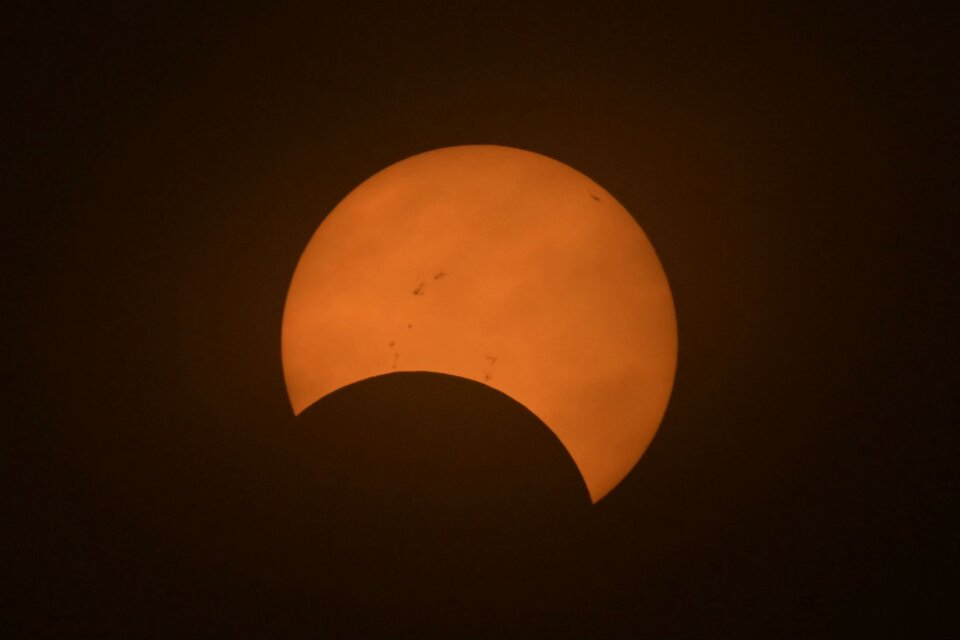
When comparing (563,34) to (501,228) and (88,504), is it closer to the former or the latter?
(501,228)

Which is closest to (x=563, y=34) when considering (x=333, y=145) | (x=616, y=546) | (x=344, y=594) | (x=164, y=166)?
(x=333, y=145)

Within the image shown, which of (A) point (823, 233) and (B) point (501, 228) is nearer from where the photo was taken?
(B) point (501, 228)

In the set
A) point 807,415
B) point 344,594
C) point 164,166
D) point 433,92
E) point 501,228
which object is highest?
point 433,92

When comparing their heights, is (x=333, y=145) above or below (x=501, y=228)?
above

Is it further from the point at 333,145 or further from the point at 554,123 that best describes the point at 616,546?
the point at 333,145

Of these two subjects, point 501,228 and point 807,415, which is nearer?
point 501,228

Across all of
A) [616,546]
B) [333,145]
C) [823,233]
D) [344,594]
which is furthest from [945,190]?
[344,594]
